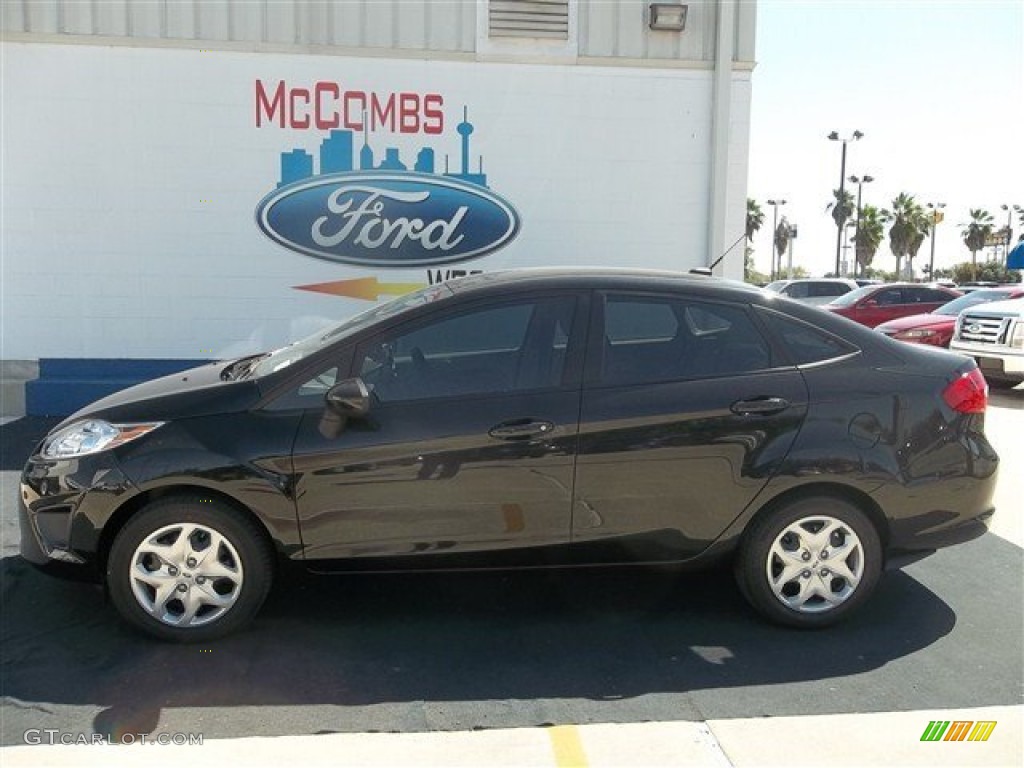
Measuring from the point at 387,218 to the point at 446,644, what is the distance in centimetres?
560

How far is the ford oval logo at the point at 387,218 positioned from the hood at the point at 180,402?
188 inches

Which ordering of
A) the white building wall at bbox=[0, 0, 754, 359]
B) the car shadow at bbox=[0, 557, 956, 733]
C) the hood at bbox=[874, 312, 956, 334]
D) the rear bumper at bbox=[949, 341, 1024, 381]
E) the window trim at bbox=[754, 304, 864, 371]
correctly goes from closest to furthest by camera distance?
the car shadow at bbox=[0, 557, 956, 733]
the window trim at bbox=[754, 304, 864, 371]
the white building wall at bbox=[0, 0, 754, 359]
the rear bumper at bbox=[949, 341, 1024, 381]
the hood at bbox=[874, 312, 956, 334]

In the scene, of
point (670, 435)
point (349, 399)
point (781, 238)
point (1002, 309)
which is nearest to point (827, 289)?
point (1002, 309)

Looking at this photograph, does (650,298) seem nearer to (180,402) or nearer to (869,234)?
(180,402)

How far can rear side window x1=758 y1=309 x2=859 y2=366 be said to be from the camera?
4070 millimetres

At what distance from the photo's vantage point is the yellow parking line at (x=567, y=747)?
3.03 meters

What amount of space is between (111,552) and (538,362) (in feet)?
6.45

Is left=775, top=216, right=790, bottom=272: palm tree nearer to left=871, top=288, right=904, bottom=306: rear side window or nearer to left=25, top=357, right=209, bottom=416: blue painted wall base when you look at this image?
left=871, top=288, right=904, bottom=306: rear side window

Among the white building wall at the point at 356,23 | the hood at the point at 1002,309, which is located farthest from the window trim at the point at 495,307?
the hood at the point at 1002,309

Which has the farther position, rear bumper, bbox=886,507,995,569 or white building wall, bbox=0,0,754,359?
white building wall, bbox=0,0,754,359

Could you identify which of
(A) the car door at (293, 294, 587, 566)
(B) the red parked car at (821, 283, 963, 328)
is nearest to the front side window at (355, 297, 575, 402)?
(A) the car door at (293, 294, 587, 566)

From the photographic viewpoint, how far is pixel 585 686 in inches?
139

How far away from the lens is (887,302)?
1745cm

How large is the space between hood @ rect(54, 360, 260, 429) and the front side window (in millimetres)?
515
